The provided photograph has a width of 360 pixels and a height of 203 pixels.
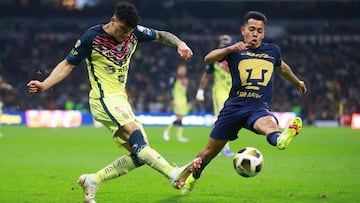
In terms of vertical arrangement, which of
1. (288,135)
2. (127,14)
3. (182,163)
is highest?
(127,14)

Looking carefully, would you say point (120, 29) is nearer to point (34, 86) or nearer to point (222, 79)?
point (34, 86)

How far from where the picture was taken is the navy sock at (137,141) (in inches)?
338

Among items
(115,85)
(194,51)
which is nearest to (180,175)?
(115,85)

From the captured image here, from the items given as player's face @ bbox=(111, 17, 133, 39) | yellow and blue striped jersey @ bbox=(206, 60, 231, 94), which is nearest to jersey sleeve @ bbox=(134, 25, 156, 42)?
player's face @ bbox=(111, 17, 133, 39)

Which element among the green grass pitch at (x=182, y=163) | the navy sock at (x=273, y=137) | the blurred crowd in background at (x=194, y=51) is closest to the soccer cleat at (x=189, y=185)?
the green grass pitch at (x=182, y=163)

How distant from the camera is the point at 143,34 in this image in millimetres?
9367

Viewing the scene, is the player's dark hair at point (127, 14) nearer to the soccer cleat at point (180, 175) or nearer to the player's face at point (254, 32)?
the soccer cleat at point (180, 175)

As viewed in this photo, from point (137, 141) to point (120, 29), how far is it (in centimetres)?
139

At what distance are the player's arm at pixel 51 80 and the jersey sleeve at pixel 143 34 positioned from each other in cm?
101

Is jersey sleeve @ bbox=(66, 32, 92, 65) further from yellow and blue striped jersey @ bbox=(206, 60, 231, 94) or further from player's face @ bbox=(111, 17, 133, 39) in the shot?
yellow and blue striped jersey @ bbox=(206, 60, 231, 94)

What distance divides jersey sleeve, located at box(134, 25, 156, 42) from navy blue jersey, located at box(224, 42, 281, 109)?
1074 mm

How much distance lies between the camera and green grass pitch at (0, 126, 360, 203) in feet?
33.3

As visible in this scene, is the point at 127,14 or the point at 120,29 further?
the point at 120,29

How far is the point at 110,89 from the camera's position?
352 inches
